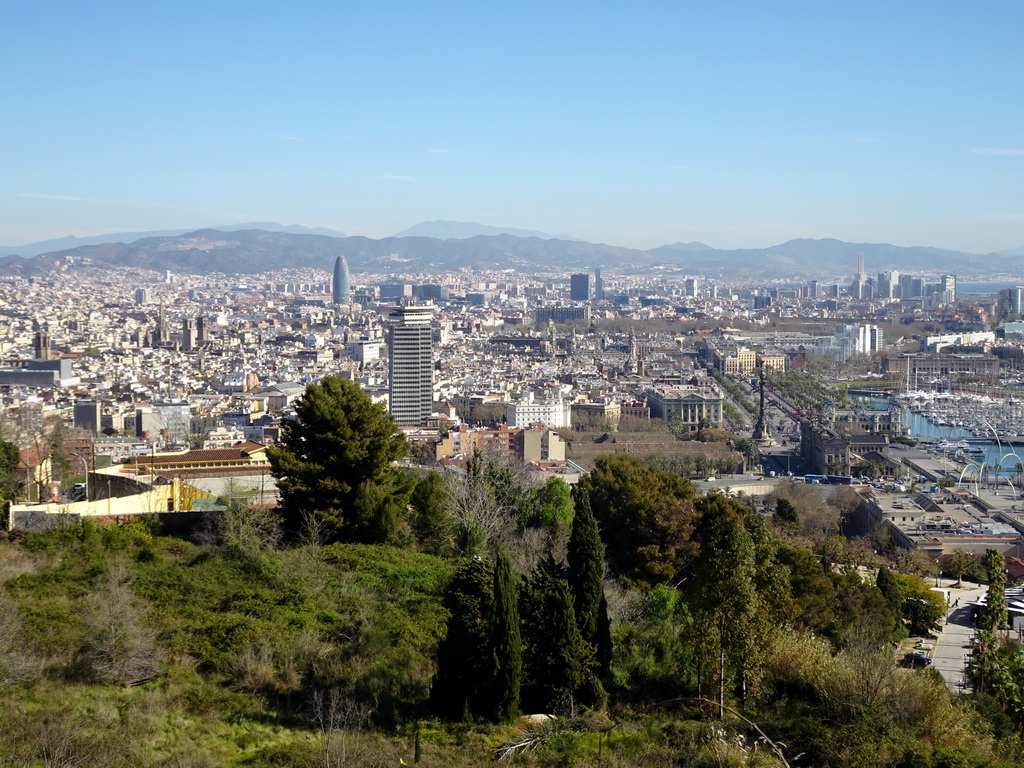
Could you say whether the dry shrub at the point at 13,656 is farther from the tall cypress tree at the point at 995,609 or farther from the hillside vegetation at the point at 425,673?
the tall cypress tree at the point at 995,609

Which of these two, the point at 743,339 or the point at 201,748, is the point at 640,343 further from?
the point at 201,748

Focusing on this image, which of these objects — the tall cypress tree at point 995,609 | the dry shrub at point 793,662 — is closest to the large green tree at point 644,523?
the tall cypress tree at point 995,609

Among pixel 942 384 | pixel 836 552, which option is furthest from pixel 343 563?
pixel 942 384

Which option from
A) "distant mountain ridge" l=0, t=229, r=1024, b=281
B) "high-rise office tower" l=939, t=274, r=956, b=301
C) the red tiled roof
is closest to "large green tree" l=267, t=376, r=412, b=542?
the red tiled roof

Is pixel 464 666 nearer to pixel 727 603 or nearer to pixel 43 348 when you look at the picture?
pixel 727 603

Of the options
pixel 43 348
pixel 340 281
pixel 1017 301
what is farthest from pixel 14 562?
pixel 340 281

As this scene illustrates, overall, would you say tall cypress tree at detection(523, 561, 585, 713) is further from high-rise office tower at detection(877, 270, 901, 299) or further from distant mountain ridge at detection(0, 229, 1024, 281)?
distant mountain ridge at detection(0, 229, 1024, 281)

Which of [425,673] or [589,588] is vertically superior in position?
[589,588]
